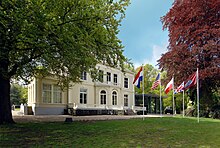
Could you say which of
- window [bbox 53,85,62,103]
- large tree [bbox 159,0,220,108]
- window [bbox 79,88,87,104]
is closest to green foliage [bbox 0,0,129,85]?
large tree [bbox 159,0,220,108]

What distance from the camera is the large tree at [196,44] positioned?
69.6 ft

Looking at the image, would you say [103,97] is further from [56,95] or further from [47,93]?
[47,93]

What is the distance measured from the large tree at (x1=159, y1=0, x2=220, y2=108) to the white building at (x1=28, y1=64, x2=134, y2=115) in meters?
5.93

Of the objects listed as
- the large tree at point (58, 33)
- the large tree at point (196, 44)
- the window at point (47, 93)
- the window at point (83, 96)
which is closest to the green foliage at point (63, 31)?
the large tree at point (58, 33)

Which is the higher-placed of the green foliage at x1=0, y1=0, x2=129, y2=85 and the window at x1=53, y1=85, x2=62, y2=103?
the green foliage at x1=0, y1=0, x2=129, y2=85

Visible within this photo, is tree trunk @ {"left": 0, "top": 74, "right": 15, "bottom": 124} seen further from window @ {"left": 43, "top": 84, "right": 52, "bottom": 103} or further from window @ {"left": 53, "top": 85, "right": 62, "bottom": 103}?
window @ {"left": 53, "top": 85, "right": 62, "bottom": 103}

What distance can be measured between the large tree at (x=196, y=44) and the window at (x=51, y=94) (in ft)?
36.5

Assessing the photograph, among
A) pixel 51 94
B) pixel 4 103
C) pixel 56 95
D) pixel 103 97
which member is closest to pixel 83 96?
pixel 103 97

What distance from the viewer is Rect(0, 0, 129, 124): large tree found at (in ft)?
30.2

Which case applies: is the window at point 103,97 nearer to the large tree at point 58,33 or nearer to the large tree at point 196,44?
the large tree at point 196,44

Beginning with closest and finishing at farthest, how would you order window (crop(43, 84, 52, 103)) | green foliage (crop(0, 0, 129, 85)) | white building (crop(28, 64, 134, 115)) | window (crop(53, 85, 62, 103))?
green foliage (crop(0, 0, 129, 85)), white building (crop(28, 64, 134, 115)), window (crop(43, 84, 52, 103)), window (crop(53, 85, 62, 103))

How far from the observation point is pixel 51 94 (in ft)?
85.0

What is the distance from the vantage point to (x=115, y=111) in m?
30.6

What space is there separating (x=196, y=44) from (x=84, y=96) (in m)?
14.3
